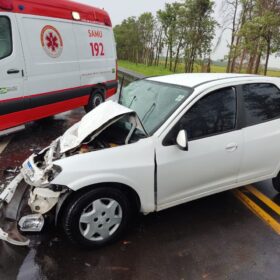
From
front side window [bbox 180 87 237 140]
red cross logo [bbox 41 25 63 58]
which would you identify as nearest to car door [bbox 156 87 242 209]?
front side window [bbox 180 87 237 140]

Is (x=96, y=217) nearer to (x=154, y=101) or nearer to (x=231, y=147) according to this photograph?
(x=154, y=101)

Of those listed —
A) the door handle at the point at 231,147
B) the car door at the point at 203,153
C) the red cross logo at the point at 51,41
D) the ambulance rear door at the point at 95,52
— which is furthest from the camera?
the ambulance rear door at the point at 95,52

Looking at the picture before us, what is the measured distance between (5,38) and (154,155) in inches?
155

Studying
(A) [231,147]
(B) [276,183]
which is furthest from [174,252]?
(B) [276,183]

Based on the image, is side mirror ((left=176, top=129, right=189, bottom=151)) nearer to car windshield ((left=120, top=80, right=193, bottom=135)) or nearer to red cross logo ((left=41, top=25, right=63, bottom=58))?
car windshield ((left=120, top=80, right=193, bottom=135))

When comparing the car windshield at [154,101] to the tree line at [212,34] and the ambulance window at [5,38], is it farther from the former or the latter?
the tree line at [212,34]

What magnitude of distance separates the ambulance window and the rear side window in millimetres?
4109

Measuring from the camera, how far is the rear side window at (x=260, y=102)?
3311 mm

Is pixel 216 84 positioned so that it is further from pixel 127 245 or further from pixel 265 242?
pixel 127 245

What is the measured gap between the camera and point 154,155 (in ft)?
9.19

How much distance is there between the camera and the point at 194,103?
2.98 metres

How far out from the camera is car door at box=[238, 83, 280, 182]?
328 centimetres

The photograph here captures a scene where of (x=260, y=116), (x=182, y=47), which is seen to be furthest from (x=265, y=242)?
(x=182, y=47)

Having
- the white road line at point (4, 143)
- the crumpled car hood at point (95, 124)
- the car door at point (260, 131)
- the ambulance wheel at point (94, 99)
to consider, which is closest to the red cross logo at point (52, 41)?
the ambulance wheel at point (94, 99)
